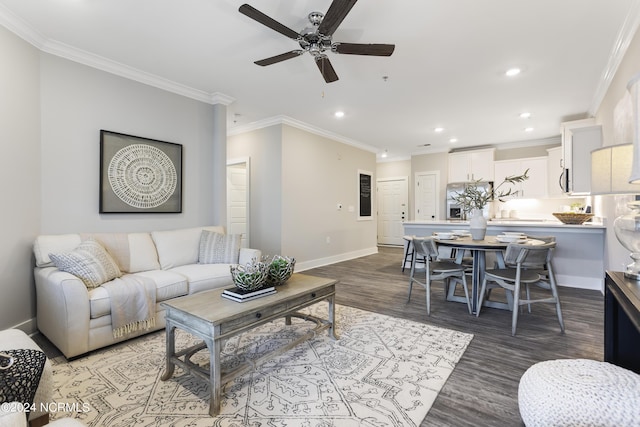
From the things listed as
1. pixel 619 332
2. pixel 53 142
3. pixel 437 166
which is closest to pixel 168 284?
pixel 53 142

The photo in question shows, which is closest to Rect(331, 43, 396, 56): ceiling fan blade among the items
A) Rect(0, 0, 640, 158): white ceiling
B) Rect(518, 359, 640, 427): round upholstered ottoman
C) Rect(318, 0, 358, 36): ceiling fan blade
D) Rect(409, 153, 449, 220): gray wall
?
Rect(318, 0, 358, 36): ceiling fan blade

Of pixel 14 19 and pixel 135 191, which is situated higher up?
pixel 14 19

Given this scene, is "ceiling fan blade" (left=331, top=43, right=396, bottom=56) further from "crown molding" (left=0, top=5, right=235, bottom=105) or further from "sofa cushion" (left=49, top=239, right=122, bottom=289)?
"sofa cushion" (left=49, top=239, right=122, bottom=289)

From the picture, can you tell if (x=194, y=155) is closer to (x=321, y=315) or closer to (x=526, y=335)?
(x=321, y=315)

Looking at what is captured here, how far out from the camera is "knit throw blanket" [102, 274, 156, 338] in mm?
2375

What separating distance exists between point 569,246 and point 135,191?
586 centimetres

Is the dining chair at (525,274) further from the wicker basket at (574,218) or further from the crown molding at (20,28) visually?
the crown molding at (20,28)

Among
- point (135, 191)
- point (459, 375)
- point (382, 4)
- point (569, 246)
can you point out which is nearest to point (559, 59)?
point (382, 4)

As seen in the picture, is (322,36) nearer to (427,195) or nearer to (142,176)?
(142,176)

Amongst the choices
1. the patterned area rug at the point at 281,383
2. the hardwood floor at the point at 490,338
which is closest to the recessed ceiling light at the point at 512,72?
the hardwood floor at the point at 490,338

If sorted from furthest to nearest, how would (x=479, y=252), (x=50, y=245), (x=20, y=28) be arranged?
(x=479, y=252) < (x=50, y=245) < (x=20, y=28)

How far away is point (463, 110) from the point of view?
468 centimetres

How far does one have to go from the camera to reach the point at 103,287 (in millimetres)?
2424

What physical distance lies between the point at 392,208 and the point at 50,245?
25.7 ft
